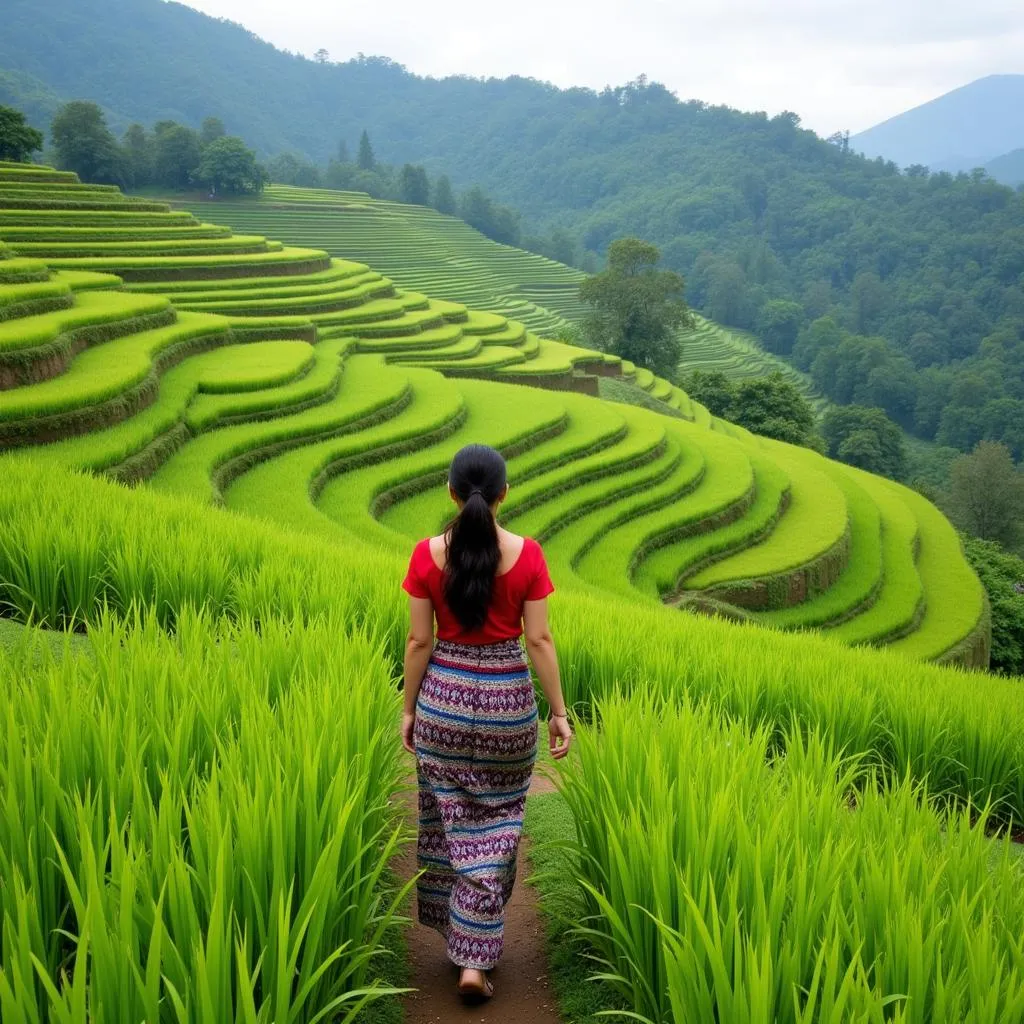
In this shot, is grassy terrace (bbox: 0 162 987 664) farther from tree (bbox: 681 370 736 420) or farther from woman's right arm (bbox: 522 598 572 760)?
tree (bbox: 681 370 736 420)

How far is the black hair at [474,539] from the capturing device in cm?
261

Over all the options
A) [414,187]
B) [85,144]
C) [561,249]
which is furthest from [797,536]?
[561,249]

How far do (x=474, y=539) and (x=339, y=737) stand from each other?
0.76 m

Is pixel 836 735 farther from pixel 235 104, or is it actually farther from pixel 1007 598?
pixel 235 104

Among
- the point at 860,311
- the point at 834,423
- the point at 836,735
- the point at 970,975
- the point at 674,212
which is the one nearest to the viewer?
the point at 970,975

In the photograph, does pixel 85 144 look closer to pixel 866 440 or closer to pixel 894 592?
pixel 866 440

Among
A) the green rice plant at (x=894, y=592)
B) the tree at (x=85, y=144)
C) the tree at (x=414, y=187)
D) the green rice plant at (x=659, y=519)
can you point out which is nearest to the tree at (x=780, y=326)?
the tree at (x=414, y=187)

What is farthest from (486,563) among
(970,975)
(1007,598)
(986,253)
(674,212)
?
(674,212)

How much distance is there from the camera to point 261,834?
6.88ft

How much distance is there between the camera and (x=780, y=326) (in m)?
87.1

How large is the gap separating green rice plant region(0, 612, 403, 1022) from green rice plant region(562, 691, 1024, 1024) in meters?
0.64

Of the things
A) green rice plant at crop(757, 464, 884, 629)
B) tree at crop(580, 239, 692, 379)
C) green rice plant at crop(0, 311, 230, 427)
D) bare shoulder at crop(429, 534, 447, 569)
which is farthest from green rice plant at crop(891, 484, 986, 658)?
tree at crop(580, 239, 692, 379)

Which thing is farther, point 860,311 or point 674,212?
point 674,212

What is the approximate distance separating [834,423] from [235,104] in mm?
123073
